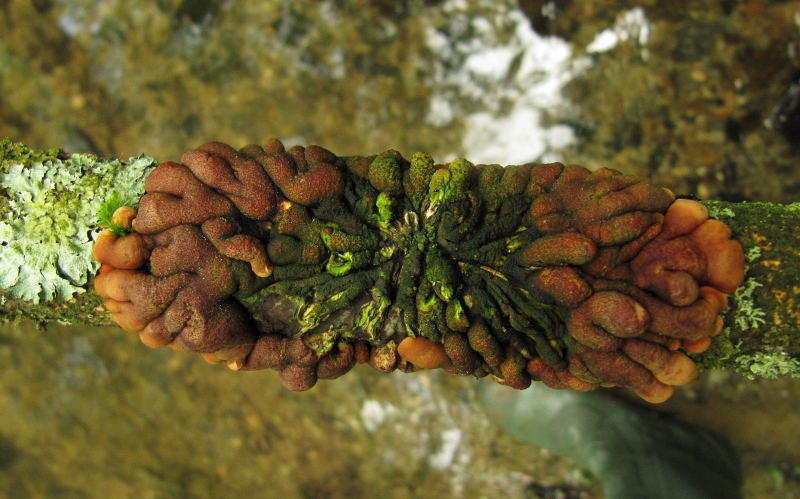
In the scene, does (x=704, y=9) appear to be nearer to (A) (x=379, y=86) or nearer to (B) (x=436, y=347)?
(A) (x=379, y=86)

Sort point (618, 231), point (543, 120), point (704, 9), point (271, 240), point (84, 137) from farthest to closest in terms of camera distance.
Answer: point (84, 137)
point (543, 120)
point (704, 9)
point (271, 240)
point (618, 231)

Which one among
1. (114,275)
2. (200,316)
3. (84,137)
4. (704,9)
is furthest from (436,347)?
(84,137)

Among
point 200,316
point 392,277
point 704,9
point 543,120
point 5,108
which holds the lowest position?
point 200,316

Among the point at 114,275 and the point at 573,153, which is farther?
the point at 573,153

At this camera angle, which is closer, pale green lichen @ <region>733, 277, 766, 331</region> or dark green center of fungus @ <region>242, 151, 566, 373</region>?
pale green lichen @ <region>733, 277, 766, 331</region>

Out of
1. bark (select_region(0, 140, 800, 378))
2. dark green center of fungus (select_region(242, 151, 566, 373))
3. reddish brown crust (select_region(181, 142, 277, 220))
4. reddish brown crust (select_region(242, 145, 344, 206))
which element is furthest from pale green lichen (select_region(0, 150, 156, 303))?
dark green center of fungus (select_region(242, 151, 566, 373))

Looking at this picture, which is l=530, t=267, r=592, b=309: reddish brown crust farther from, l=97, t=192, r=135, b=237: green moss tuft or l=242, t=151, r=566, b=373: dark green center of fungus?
l=97, t=192, r=135, b=237: green moss tuft
